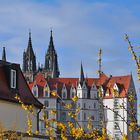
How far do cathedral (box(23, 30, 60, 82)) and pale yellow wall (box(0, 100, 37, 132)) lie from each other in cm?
11491

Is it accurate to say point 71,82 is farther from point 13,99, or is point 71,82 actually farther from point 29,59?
point 13,99

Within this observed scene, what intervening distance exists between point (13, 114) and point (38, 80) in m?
96.1

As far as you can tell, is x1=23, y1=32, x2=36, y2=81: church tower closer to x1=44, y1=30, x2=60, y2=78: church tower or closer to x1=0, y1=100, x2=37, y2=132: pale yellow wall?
x1=44, y1=30, x2=60, y2=78: church tower

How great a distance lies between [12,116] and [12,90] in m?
1.26

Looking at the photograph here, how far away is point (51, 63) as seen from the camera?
140m

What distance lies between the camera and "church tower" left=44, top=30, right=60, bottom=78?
13638cm

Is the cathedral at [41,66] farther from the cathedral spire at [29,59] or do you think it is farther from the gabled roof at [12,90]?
the gabled roof at [12,90]

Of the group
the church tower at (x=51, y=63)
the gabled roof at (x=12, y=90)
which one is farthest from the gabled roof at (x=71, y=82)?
the gabled roof at (x=12, y=90)

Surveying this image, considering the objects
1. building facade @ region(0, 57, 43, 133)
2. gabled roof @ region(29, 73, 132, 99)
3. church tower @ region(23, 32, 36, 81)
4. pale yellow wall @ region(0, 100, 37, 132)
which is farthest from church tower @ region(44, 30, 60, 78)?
pale yellow wall @ region(0, 100, 37, 132)

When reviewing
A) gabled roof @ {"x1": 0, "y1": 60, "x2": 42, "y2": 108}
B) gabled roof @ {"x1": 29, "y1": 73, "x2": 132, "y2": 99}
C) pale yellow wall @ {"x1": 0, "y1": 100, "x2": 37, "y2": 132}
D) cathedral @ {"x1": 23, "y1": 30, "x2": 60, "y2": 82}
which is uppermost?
cathedral @ {"x1": 23, "y1": 30, "x2": 60, "y2": 82}

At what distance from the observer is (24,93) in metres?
21.7

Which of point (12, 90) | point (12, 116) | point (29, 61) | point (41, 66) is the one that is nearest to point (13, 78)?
point (12, 90)

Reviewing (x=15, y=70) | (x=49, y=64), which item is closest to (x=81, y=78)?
(x=49, y=64)

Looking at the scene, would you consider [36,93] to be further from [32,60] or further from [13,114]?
[13,114]
